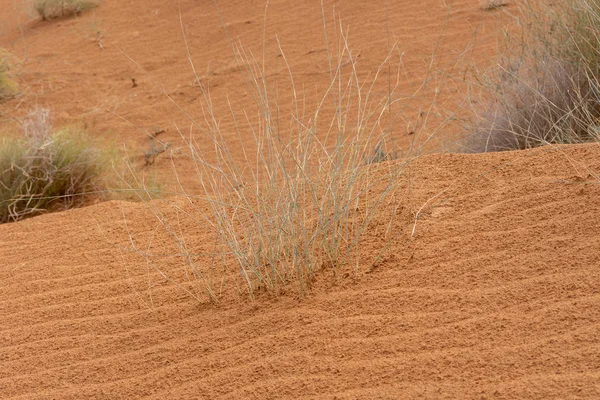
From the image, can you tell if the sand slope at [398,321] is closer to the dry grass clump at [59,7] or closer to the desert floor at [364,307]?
the desert floor at [364,307]

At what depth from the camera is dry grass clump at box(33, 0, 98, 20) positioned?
39.8ft

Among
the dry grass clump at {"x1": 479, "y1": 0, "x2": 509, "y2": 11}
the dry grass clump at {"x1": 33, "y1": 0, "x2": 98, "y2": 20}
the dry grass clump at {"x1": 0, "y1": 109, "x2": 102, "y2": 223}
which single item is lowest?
the dry grass clump at {"x1": 479, "y1": 0, "x2": 509, "y2": 11}

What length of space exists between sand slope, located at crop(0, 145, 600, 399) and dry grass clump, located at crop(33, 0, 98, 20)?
9.53 m

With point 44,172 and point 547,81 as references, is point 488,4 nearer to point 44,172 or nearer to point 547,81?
point 547,81

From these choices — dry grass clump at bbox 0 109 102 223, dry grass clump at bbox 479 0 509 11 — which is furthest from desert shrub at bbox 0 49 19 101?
dry grass clump at bbox 479 0 509 11

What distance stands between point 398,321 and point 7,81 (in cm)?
727

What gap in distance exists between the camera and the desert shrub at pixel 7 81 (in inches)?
332

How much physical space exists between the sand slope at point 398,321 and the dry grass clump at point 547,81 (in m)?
1.02

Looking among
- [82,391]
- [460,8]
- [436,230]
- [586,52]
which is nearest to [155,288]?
[82,391]

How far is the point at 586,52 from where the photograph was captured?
4598 mm

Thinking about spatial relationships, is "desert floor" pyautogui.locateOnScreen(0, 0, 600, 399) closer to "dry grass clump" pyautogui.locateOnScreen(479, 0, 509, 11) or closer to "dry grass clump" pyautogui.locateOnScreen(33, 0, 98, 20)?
"dry grass clump" pyautogui.locateOnScreen(479, 0, 509, 11)

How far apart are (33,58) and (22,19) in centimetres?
309

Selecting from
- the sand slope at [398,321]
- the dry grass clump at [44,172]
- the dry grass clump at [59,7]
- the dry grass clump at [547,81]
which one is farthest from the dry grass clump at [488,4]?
the dry grass clump at [59,7]

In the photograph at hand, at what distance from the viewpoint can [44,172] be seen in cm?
559
